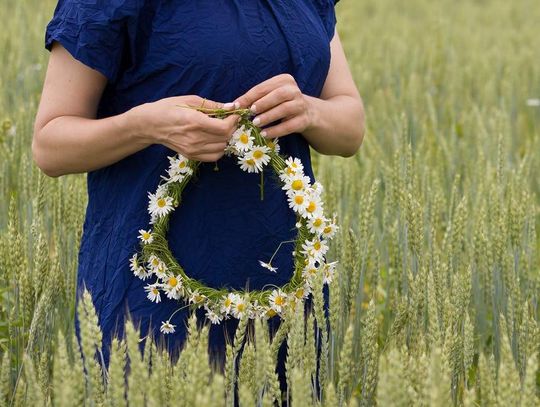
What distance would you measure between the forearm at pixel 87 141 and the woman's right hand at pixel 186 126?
3 cm

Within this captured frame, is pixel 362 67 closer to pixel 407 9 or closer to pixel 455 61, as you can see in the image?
pixel 455 61

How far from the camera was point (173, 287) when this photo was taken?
173 cm

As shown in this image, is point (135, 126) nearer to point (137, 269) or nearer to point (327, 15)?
point (137, 269)

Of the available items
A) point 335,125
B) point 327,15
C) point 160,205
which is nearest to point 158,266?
point 160,205

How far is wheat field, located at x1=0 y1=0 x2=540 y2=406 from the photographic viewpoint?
52.8 inches

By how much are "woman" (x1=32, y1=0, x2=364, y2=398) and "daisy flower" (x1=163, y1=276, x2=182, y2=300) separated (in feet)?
0.19

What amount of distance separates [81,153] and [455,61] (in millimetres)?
3757

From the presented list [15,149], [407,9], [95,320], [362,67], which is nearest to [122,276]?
[95,320]

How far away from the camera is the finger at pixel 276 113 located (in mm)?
1665

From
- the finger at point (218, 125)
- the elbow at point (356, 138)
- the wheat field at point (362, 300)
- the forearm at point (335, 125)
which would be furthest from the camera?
the elbow at point (356, 138)

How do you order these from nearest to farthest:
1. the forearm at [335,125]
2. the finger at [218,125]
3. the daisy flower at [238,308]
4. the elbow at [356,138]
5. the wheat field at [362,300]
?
the wheat field at [362,300] < the finger at [218,125] < the daisy flower at [238,308] < the forearm at [335,125] < the elbow at [356,138]

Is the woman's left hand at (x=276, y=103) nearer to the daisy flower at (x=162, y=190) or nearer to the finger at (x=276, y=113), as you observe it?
the finger at (x=276, y=113)

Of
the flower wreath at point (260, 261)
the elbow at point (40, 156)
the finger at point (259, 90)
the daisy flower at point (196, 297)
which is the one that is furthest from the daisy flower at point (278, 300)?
the elbow at point (40, 156)

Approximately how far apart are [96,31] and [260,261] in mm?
503
